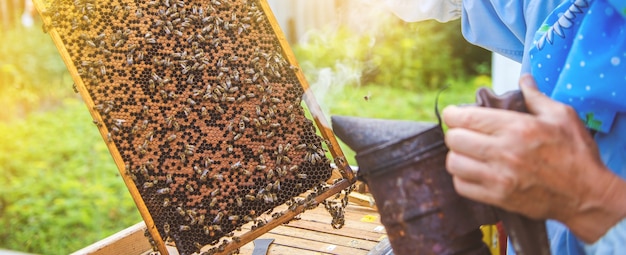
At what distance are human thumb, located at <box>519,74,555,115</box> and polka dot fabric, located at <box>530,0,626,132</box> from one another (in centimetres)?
20

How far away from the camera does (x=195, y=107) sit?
1.94 m

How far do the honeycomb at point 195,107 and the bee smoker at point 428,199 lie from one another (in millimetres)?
751

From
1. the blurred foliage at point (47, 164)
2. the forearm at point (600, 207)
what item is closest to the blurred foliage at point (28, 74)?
the blurred foliage at point (47, 164)

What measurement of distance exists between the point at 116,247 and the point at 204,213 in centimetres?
57

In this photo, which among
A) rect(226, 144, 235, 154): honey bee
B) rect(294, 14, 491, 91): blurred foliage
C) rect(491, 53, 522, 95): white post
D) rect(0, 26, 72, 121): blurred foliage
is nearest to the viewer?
rect(226, 144, 235, 154): honey bee

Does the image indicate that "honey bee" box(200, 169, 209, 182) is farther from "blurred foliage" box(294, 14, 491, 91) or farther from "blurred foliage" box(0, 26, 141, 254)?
"blurred foliage" box(294, 14, 491, 91)

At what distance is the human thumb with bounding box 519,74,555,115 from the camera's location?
3.82 feet

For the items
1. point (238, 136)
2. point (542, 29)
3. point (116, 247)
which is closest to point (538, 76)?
point (542, 29)

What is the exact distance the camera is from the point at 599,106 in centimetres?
A: 136

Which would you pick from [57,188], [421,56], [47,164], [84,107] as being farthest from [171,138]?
[421,56]

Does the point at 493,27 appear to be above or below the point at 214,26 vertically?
below

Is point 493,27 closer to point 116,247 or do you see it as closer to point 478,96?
point 478,96

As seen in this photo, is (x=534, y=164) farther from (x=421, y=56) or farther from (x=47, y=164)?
(x=421, y=56)

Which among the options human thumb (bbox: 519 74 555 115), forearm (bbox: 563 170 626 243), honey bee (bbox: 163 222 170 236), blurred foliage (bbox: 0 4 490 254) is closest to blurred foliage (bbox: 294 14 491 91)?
blurred foliage (bbox: 0 4 490 254)
